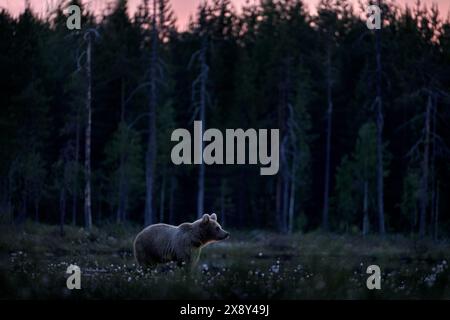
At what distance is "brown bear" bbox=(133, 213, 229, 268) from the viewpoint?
51.9 feet

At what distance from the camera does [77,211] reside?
5150cm

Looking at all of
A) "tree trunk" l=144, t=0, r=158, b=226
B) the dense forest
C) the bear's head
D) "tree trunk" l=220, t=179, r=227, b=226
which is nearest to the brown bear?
the bear's head

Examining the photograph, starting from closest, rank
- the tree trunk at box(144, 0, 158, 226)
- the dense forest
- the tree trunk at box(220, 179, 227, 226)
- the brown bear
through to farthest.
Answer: the brown bear < the dense forest < the tree trunk at box(144, 0, 158, 226) < the tree trunk at box(220, 179, 227, 226)

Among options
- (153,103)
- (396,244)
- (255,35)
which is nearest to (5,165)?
(153,103)

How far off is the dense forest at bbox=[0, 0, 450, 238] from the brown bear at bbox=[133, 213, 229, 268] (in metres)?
19.0

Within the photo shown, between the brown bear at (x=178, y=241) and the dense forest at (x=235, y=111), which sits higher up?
the dense forest at (x=235, y=111)

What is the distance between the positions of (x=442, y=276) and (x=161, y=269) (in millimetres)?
5570

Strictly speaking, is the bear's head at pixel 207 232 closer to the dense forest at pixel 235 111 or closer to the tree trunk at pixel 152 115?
the dense forest at pixel 235 111

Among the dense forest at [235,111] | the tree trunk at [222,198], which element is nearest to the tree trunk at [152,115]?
the dense forest at [235,111]

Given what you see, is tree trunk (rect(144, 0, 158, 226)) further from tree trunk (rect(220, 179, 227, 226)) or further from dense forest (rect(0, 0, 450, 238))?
tree trunk (rect(220, 179, 227, 226))

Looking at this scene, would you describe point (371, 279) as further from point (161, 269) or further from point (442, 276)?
point (161, 269)

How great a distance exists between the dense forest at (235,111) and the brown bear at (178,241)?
62.4 feet

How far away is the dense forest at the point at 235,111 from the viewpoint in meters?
36.9
